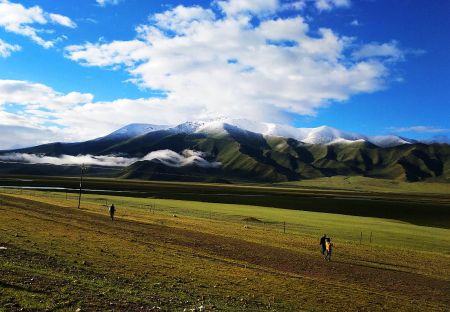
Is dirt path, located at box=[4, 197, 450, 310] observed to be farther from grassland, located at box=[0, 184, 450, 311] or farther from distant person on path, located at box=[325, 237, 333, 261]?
distant person on path, located at box=[325, 237, 333, 261]

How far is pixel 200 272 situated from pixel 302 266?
474 inches

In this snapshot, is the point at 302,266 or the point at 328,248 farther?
the point at 328,248

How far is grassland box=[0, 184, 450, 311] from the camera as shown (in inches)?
748

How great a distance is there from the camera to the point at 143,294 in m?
20.3

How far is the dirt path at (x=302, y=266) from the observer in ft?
101

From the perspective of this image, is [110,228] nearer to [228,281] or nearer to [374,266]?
[228,281]

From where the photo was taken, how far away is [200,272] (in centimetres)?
2889

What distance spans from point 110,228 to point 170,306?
31.8 meters

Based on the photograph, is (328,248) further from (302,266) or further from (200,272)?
(200,272)

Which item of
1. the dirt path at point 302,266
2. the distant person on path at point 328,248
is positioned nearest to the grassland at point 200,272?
the dirt path at point 302,266

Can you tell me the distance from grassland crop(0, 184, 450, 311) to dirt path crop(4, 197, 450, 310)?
0.35ft

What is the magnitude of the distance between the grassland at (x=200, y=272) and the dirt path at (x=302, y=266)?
107 mm

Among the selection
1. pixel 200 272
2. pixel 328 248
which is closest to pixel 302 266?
pixel 328 248

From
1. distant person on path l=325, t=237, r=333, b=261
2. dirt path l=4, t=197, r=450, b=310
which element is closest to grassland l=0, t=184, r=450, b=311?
dirt path l=4, t=197, r=450, b=310
